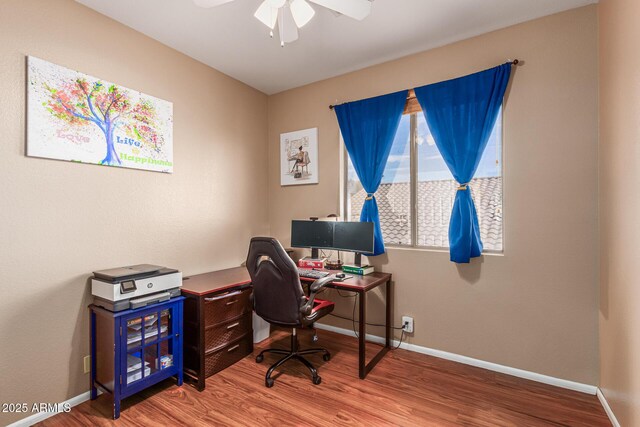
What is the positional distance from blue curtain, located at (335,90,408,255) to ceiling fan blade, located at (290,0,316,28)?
51.7 inches

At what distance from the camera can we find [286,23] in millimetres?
1944

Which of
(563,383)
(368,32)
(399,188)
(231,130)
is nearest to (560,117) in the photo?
(399,188)

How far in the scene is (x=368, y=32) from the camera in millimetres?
2467

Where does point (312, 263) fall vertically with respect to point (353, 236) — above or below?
below

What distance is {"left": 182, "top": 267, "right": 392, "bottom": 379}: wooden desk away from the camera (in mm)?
2344

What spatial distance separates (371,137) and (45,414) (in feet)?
10.4

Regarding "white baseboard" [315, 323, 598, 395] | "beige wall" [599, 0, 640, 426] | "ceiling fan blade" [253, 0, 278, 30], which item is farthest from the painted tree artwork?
"beige wall" [599, 0, 640, 426]

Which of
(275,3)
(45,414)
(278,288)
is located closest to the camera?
(275,3)

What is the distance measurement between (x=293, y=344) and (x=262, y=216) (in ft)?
5.41

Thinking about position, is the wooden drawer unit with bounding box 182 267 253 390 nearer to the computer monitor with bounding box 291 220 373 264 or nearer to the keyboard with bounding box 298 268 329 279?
the keyboard with bounding box 298 268 329 279

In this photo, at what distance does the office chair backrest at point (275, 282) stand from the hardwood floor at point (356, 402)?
0.52 metres

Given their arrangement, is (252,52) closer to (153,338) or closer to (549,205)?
(153,338)

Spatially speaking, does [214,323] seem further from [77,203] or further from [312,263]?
[77,203]

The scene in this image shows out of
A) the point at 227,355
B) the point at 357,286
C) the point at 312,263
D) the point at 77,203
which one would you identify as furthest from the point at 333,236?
the point at 77,203
